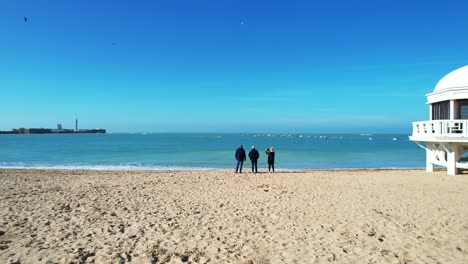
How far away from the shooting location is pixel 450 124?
1349 centimetres

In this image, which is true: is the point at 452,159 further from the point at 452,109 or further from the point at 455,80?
the point at 455,80

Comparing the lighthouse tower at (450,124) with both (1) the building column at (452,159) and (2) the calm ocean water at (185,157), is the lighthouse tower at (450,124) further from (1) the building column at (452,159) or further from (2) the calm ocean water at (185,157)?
(2) the calm ocean water at (185,157)

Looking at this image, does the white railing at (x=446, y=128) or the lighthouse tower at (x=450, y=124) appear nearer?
the white railing at (x=446, y=128)

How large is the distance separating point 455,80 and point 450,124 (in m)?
2.56

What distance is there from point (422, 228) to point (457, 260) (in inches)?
→ 63.1

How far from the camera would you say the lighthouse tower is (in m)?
13.3

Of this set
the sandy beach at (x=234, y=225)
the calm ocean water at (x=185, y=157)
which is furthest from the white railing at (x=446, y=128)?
the calm ocean water at (x=185, y=157)

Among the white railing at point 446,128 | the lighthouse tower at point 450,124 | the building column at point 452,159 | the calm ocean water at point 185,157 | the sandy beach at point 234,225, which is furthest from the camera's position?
the calm ocean water at point 185,157

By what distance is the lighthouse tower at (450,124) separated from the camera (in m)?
13.3

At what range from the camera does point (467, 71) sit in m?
14.3

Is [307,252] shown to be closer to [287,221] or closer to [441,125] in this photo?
[287,221]

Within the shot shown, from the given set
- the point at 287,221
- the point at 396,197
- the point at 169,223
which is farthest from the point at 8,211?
the point at 396,197

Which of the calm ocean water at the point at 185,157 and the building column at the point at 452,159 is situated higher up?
the building column at the point at 452,159

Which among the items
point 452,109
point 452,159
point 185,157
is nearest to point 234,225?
point 452,159
